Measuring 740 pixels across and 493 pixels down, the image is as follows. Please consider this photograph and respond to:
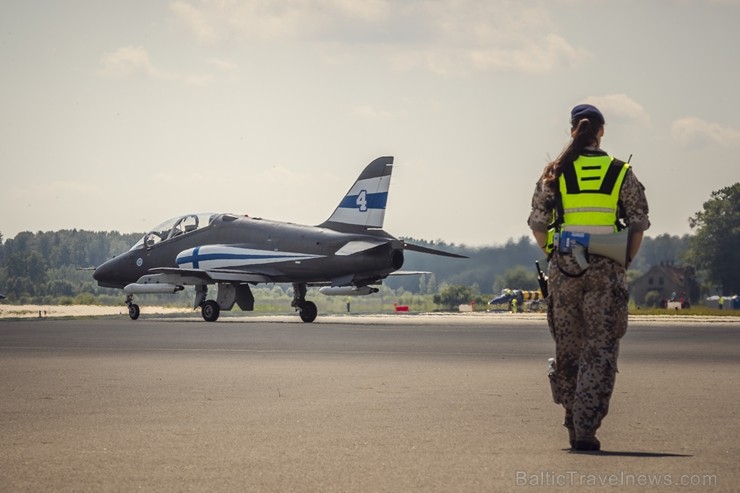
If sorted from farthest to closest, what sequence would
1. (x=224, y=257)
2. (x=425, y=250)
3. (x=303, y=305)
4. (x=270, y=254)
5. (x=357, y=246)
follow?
(x=224, y=257) < (x=303, y=305) < (x=270, y=254) < (x=425, y=250) < (x=357, y=246)

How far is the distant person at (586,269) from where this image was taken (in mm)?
8164

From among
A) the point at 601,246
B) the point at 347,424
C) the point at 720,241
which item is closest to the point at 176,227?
the point at 347,424

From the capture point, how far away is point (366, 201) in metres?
36.7

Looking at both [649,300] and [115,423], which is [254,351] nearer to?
[115,423]

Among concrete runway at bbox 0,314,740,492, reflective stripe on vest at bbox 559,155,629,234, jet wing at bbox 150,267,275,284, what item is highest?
jet wing at bbox 150,267,275,284

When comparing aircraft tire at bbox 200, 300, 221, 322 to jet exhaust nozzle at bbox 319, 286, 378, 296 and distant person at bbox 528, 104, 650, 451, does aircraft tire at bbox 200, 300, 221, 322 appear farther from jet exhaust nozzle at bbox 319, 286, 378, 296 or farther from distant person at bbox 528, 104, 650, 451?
distant person at bbox 528, 104, 650, 451

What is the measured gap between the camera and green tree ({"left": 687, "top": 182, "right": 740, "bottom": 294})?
352 ft

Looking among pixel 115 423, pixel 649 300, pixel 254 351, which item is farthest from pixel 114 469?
pixel 649 300

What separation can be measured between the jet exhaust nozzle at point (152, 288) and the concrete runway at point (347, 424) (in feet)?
62.2

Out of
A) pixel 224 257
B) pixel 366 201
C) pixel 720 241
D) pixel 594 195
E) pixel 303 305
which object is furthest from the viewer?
pixel 720 241

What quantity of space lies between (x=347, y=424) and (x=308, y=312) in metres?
28.2

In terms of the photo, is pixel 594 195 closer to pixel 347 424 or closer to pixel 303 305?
pixel 347 424

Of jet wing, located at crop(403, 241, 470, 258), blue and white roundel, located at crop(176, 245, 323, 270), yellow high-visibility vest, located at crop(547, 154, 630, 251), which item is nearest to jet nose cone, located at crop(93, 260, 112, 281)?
blue and white roundel, located at crop(176, 245, 323, 270)

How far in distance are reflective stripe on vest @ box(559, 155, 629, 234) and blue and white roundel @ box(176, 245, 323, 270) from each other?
95.9ft
